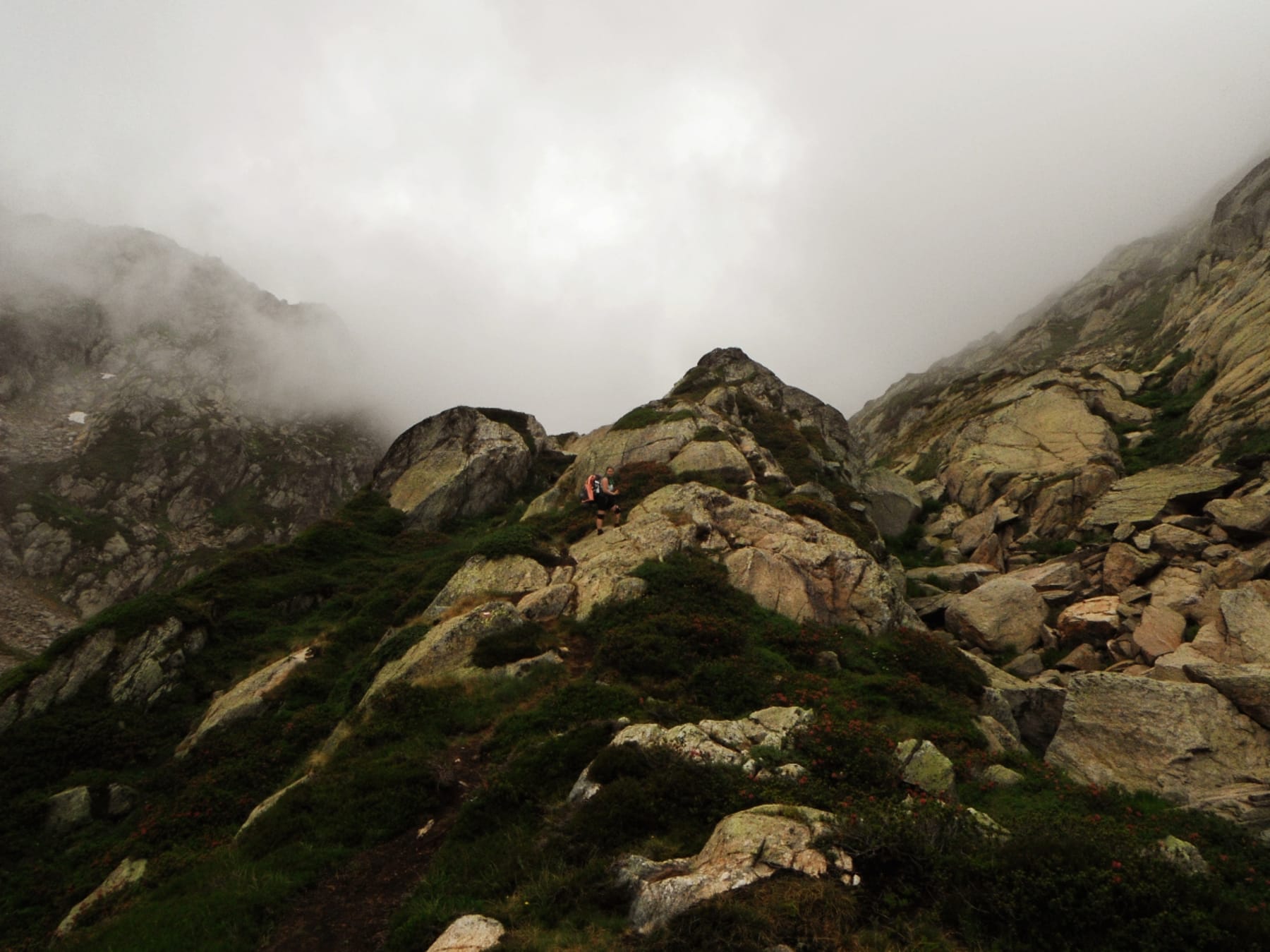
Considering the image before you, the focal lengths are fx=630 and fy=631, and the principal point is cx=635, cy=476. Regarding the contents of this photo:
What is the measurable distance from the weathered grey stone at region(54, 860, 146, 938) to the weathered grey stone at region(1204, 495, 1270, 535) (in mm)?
40563

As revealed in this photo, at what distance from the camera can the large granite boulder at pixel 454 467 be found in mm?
50281

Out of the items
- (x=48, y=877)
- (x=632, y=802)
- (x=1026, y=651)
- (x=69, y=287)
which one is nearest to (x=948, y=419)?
(x=1026, y=651)

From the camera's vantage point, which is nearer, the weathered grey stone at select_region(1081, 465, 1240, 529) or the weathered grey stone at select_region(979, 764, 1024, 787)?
the weathered grey stone at select_region(979, 764, 1024, 787)

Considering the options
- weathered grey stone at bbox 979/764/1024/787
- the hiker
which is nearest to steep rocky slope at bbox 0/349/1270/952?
weathered grey stone at bbox 979/764/1024/787

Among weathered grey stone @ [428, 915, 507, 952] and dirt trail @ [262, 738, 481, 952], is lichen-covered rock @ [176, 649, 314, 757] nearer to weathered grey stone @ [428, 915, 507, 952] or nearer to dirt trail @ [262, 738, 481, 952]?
dirt trail @ [262, 738, 481, 952]

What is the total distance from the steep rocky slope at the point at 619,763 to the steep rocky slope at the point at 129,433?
6705 cm

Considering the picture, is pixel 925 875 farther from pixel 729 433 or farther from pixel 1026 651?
pixel 729 433

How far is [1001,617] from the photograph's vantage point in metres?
26.8

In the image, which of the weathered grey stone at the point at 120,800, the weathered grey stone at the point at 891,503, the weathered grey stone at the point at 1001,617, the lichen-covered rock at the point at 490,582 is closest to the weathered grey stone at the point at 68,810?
the weathered grey stone at the point at 120,800

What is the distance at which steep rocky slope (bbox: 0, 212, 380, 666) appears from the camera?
10338 centimetres

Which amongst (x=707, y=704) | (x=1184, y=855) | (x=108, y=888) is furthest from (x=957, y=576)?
(x=108, y=888)

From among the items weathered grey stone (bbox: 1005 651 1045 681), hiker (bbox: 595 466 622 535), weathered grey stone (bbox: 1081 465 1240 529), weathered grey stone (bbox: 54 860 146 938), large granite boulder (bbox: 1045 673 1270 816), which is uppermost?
hiker (bbox: 595 466 622 535)

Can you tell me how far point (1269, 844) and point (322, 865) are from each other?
1848cm

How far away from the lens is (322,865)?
44.6 ft
